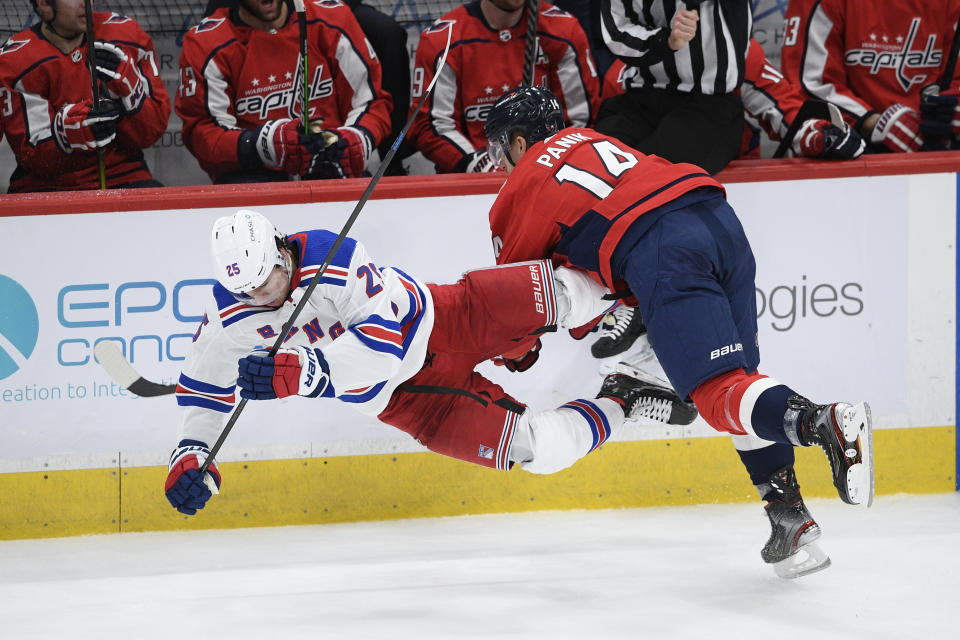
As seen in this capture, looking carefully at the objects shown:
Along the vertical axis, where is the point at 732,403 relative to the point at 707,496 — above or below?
above

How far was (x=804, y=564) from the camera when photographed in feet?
9.18

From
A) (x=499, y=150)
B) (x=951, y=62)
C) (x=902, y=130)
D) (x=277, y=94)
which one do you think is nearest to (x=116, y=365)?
(x=277, y=94)

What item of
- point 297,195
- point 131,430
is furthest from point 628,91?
point 131,430

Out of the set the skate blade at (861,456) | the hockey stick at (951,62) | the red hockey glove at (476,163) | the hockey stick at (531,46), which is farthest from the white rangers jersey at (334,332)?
the hockey stick at (951,62)

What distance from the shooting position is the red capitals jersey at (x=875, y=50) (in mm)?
3807

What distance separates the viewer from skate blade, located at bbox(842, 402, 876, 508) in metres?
2.20

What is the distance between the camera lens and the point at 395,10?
4371mm

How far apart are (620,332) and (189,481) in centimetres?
129

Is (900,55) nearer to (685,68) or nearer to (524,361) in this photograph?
(685,68)

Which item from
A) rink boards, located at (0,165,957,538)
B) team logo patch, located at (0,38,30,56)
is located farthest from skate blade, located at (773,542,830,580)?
team logo patch, located at (0,38,30,56)

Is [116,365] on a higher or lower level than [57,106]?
lower

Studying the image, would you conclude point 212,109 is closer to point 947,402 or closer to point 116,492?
point 116,492

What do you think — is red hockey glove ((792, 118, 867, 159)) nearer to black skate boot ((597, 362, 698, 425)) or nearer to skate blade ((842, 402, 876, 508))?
black skate boot ((597, 362, 698, 425))

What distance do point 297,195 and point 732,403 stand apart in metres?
1.58
